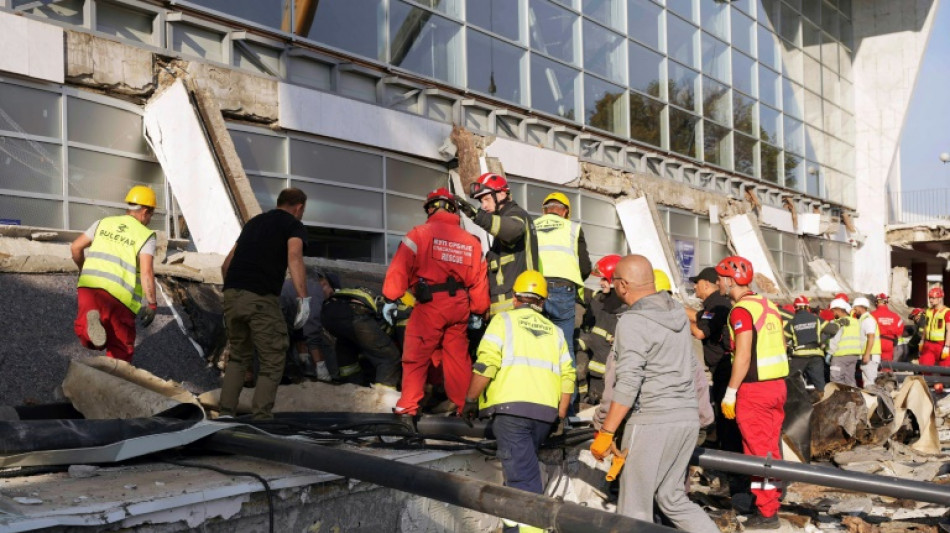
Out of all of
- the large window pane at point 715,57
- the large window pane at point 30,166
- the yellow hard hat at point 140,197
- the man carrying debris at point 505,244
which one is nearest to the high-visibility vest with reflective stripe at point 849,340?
the man carrying debris at point 505,244

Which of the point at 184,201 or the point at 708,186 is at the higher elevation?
the point at 708,186

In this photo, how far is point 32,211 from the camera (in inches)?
374

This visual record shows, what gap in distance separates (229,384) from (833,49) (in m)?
30.4

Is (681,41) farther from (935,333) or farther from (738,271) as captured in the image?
(738,271)

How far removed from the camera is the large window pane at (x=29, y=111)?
9.27m

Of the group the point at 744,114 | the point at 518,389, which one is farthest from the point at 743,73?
the point at 518,389

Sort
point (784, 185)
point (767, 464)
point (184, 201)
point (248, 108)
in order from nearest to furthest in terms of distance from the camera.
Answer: point (767, 464) → point (184, 201) → point (248, 108) → point (784, 185)

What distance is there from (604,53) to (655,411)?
15231 millimetres

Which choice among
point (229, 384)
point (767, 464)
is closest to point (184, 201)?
point (229, 384)

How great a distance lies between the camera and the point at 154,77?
1063 centimetres

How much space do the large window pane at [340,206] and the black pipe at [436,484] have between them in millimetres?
7620

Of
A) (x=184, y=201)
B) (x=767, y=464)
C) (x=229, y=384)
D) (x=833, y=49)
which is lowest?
(x=767, y=464)

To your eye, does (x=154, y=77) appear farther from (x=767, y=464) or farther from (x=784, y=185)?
(x=784, y=185)

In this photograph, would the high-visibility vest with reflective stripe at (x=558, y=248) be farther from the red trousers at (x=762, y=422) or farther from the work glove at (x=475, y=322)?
the red trousers at (x=762, y=422)
